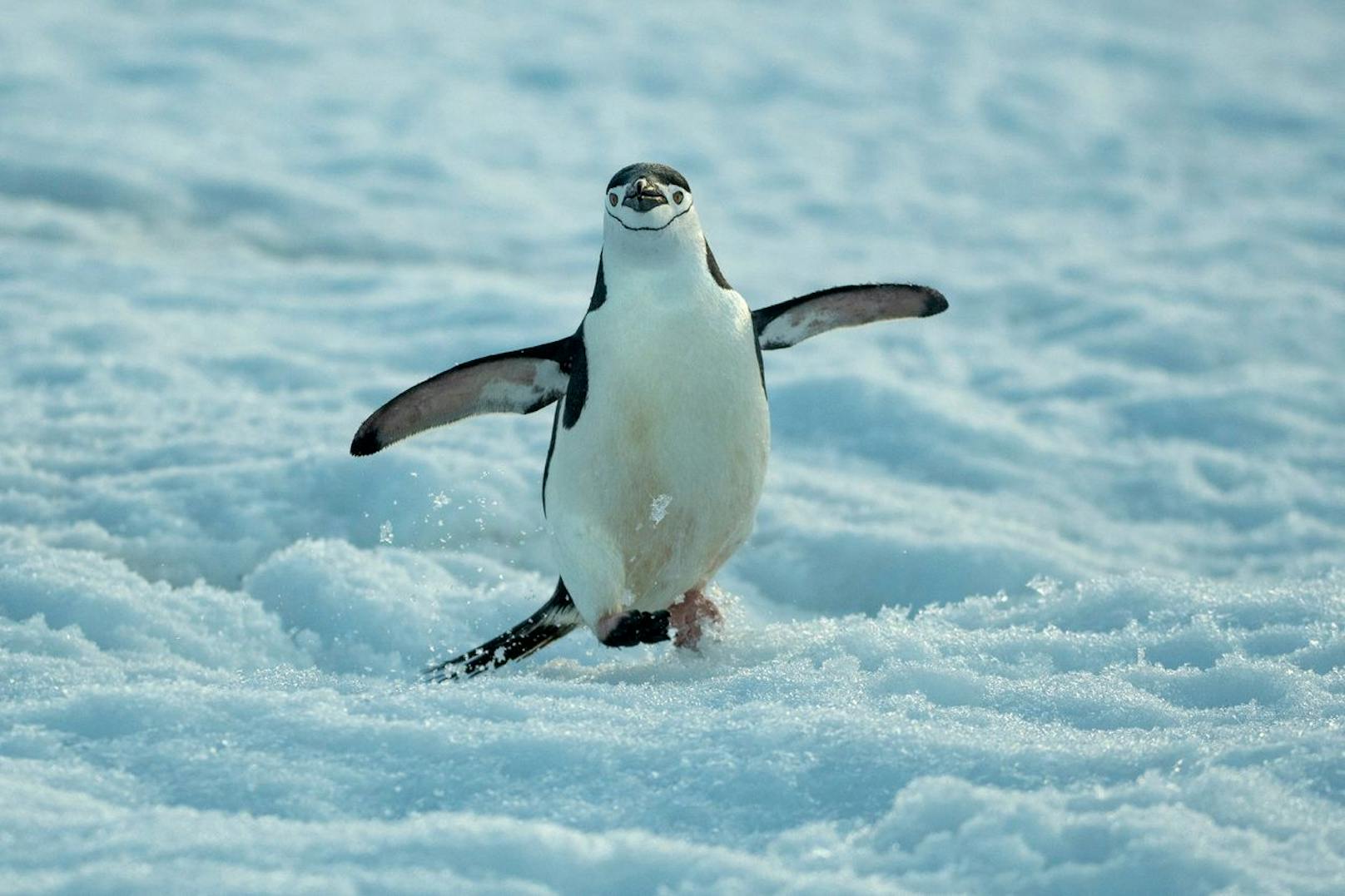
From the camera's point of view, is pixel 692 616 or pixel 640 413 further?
pixel 692 616

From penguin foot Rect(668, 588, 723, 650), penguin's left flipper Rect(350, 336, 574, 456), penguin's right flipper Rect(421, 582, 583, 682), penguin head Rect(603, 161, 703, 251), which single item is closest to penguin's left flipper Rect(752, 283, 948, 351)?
penguin head Rect(603, 161, 703, 251)

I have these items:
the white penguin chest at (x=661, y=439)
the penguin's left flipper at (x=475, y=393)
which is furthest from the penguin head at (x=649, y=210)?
the penguin's left flipper at (x=475, y=393)

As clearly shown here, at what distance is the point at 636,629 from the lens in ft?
9.47

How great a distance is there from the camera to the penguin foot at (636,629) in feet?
9.40

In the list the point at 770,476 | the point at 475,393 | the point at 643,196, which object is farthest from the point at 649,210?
the point at 770,476

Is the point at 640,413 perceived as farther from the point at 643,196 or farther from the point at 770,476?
the point at 770,476

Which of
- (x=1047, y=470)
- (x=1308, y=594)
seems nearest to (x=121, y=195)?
(x=1047, y=470)

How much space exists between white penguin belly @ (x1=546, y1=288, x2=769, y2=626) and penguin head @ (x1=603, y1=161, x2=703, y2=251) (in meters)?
0.13

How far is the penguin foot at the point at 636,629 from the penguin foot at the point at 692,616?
0.31 m

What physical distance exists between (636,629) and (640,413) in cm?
41

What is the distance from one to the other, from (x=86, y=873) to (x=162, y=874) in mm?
88

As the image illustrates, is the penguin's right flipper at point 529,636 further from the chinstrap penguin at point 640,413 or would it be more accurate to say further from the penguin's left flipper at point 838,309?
the penguin's left flipper at point 838,309

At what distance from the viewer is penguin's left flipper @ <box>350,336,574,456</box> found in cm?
316

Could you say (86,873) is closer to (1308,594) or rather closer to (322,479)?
(1308,594)
